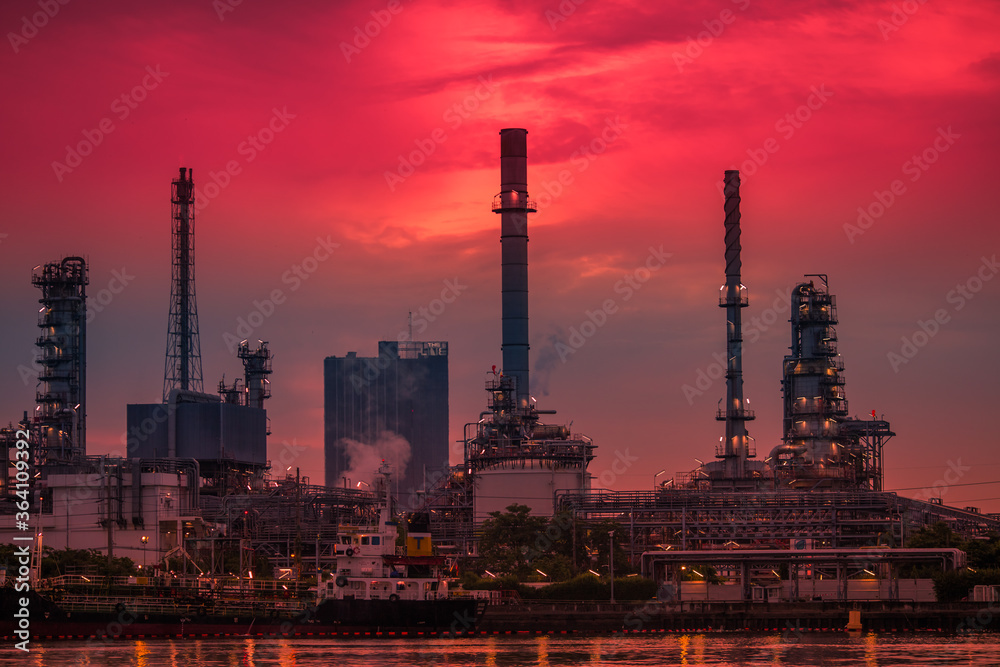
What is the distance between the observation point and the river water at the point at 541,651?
62.1 m

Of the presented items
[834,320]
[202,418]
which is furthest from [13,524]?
[834,320]

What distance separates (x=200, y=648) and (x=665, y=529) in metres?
52.3

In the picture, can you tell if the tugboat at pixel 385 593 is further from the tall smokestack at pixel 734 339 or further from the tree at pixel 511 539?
the tall smokestack at pixel 734 339

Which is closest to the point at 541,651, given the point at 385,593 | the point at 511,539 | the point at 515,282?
the point at 385,593

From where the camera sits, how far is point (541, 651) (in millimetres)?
68250

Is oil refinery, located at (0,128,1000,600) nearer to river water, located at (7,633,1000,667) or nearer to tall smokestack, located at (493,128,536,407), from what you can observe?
tall smokestack, located at (493,128,536,407)

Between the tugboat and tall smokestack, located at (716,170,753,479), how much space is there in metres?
65.9

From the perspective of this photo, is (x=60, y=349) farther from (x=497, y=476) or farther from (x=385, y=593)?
(x=385, y=593)

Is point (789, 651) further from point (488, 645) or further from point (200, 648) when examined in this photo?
point (200, 648)

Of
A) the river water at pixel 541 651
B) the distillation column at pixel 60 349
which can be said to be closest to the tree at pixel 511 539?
the river water at pixel 541 651

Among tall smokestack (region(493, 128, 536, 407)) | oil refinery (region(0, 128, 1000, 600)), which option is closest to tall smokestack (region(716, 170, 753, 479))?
oil refinery (region(0, 128, 1000, 600))

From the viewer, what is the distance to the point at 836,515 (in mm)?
112125

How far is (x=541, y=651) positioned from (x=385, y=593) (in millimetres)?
11318

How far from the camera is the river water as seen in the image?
62062 mm
